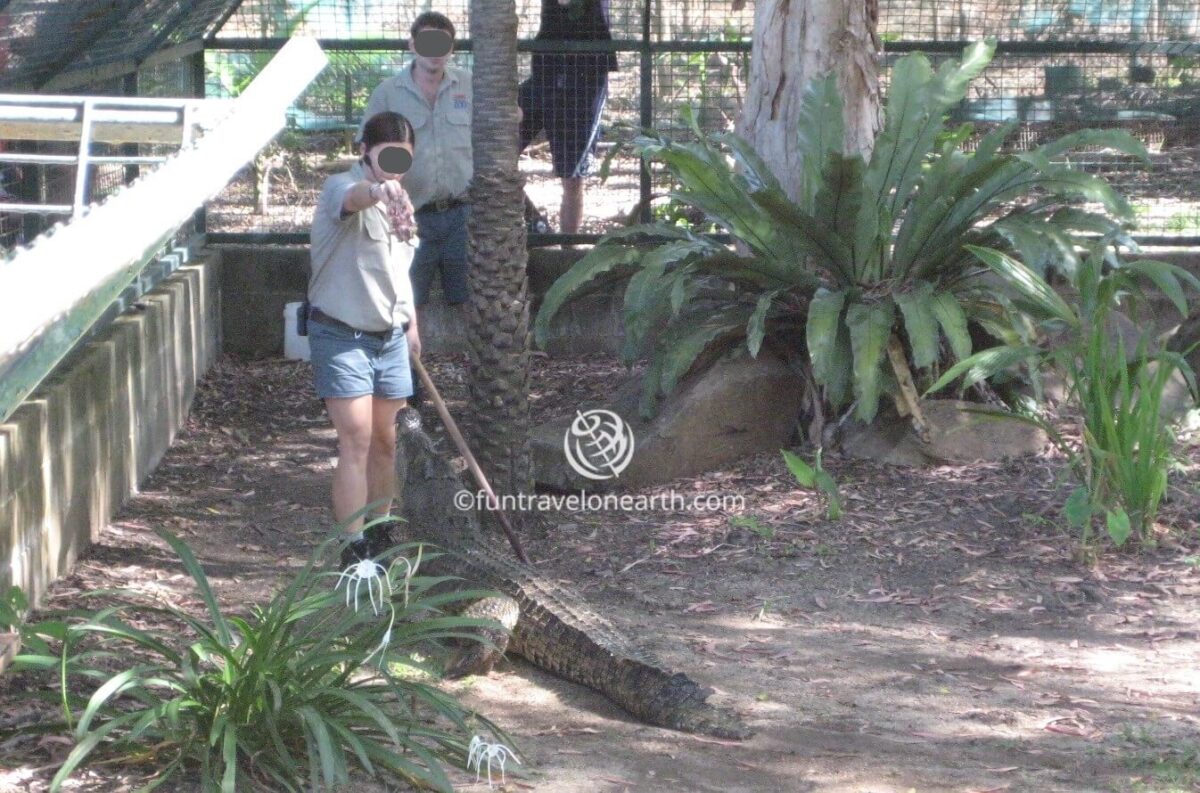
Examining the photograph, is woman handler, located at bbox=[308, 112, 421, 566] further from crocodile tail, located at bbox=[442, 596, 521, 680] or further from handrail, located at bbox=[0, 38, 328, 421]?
handrail, located at bbox=[0, 38, 328, 421]

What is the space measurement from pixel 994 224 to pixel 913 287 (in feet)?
1.40

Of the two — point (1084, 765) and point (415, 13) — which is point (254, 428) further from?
point (1084, 765)

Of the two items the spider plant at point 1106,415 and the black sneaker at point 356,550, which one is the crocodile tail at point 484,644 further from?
the spider plant at point 1106,415

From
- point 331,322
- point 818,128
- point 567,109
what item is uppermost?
point 567,109

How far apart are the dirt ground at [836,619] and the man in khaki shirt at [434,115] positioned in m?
1.34

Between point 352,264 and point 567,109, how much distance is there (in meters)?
3.67

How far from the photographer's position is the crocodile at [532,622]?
12.3ft

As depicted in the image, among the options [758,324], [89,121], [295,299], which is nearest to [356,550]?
[758,324]

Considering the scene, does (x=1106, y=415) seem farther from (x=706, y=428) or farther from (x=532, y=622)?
(x=532, y=622)

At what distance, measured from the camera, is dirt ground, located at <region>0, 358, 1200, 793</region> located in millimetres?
3504

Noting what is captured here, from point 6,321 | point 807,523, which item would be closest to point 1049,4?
point 807,523

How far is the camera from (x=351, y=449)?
4734 mm

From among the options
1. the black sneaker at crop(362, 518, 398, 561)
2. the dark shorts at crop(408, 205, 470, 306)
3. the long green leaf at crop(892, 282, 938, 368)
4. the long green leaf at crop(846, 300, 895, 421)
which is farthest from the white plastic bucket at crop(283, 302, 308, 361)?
the long green leaf at crop(892, 282, 938, 368)

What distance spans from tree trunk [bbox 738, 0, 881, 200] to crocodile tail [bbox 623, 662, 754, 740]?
3286 mm
